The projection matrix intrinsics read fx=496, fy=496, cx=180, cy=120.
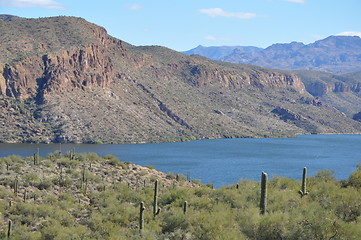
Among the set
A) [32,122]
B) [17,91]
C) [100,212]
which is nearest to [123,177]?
[100,212]

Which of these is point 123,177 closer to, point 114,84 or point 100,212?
point 100,212

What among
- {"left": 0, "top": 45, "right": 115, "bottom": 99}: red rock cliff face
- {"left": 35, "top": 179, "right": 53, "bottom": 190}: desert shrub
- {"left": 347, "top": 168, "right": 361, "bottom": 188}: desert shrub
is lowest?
{"left": 35, "top": 179, "right": 53, "bottom": 190}: desert shrub

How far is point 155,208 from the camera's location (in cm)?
3488

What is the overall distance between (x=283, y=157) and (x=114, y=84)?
253 ft

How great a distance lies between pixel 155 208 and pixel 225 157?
88.0m

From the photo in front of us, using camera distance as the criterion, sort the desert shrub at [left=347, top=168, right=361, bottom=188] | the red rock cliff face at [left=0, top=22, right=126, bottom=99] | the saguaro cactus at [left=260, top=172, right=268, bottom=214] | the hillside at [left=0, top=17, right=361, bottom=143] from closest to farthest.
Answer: the saguaro cactus at [left=260, top=172, right=268, bottom=214], the desert shrub at [left=347, top=168, right=361, bottom=188], the hillside at [left=0, top=17, right=361, bottom=143], the red rock cliff face at [left=0, top=22, right=126, bottom=99]

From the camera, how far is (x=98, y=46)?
18175cm

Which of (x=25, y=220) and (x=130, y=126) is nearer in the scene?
(x=25, y=220)

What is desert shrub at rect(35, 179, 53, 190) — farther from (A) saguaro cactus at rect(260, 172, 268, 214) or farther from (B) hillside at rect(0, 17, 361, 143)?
(B) hillside at rect(0, 17, 361, 143)

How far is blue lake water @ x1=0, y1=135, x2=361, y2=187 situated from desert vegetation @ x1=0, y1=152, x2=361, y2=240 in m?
34.2

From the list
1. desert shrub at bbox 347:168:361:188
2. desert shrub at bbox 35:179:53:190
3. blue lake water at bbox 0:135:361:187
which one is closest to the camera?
desert shrub at bbox 347:168:361:188

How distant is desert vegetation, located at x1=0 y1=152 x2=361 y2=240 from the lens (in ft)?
84.2

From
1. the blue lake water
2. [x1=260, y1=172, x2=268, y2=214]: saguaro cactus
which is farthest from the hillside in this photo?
Result: [x1=260, y1=172, x2=268, y2=214]: saguaro cactus

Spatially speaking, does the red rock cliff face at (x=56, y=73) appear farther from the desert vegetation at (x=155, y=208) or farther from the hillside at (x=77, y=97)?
the desert vegetation at (x=155, y=208)
